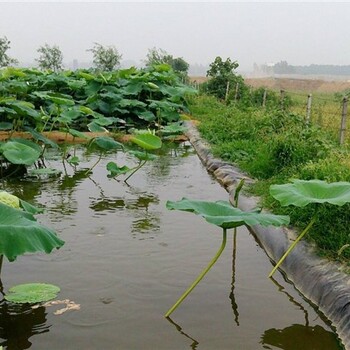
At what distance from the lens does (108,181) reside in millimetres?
7246

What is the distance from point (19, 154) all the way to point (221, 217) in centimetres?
414

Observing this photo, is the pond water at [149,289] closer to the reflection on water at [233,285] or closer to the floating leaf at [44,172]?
the reflection on water at [233,285]

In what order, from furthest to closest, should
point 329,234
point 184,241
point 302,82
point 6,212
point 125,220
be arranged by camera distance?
point 302,82, point 125,220, point 184,241, point 329,234, point 6,212

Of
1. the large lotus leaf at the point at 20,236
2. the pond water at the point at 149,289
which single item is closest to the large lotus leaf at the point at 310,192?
the pond water at the point at 149,289

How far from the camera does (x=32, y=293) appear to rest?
3545 mm

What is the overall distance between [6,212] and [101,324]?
98 cm

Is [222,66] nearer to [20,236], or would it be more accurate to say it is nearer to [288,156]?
[288,156]

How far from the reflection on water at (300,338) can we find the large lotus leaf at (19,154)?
4.14 m

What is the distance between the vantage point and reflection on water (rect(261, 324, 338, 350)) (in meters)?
3.18

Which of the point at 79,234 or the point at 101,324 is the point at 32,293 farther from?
the point at 79,234

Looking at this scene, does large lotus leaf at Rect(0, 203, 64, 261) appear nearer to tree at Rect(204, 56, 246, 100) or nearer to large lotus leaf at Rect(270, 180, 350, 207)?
large lotus leaf at Rect(270, 180, 350, 207)

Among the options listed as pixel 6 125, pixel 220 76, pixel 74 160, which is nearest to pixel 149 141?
pixel 74 160

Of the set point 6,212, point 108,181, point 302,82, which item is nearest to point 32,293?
point 6,212

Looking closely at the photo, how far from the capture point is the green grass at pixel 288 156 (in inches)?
170
